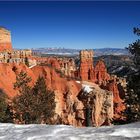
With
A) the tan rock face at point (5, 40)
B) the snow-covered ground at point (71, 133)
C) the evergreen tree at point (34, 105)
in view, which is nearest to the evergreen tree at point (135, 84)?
the evergreen tree at point (34, 105)

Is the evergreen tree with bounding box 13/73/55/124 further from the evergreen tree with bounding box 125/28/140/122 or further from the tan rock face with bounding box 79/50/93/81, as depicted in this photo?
the tan rock face with bounding box 79/50/93/81

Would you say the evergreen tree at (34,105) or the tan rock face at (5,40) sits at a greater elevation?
the tan rock face at (5,40)

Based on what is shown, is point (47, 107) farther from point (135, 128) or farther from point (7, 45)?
point (7, 45)

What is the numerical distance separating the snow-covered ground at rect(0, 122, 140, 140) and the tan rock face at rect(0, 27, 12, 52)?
99429 millimetres

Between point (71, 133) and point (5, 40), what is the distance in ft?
340

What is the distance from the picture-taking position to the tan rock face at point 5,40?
4131 inches

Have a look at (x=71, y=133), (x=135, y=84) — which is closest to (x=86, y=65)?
(x=135, y=84)

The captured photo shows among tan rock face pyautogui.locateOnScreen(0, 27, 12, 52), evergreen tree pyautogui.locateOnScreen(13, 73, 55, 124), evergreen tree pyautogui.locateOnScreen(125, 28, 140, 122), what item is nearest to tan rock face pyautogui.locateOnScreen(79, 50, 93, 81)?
tan rock face pyautogui.locateOnScreen(0, 27, 12, 52)

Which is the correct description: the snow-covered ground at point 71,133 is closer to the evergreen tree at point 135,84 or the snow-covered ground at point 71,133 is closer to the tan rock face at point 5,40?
the evergreen tree at point 135,84

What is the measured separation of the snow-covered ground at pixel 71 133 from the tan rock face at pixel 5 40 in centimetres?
9943

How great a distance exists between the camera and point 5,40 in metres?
107

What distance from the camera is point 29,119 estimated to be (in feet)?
136

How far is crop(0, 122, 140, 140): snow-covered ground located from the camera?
5.64 metres

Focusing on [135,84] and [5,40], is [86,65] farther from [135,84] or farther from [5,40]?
[135,84]
